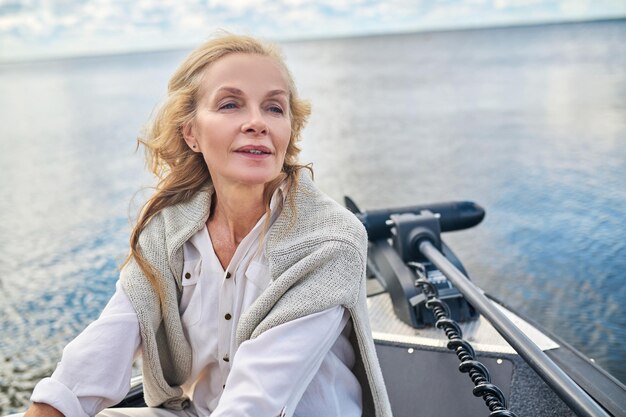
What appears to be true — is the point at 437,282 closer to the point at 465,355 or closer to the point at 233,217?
the point at 465,355

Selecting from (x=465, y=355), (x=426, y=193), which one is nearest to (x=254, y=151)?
(x=465, y=355)

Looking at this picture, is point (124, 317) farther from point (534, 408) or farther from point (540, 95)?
point (540, 95)

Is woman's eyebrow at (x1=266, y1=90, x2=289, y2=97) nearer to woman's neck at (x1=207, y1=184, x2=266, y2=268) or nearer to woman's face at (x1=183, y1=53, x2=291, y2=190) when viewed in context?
woman's face at (x1=183, y1=53, x2=291, y2=190)

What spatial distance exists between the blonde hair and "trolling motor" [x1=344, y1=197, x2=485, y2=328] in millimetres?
1201

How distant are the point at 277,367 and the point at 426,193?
6380 mm

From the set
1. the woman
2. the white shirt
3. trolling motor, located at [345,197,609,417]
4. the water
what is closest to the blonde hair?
the woman

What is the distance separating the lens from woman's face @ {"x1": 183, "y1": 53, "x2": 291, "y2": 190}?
1521 mm

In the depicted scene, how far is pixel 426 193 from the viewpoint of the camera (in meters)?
7.56

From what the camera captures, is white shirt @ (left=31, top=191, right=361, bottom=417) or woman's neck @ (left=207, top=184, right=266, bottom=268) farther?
woman's neck @ (left=207, top=184, right=266, bottom=268)

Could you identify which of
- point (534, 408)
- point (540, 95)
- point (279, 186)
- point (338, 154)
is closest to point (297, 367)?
point (279, 186)

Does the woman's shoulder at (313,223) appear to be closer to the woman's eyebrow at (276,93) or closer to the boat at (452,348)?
the woman's eyebrow at (276,93)

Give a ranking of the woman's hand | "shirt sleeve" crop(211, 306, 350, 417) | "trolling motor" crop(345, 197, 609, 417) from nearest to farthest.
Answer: "shirt sleeve" crop(211, 306, 350, 417), the woman's hand, "trolling motor" crop(345, 197, 609, 417)

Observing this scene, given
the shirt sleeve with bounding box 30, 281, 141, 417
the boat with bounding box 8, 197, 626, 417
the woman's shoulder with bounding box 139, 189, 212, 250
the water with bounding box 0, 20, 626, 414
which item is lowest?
the water with bounding box 0, 20, 626, 414

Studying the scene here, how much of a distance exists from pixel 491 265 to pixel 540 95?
494 inches
